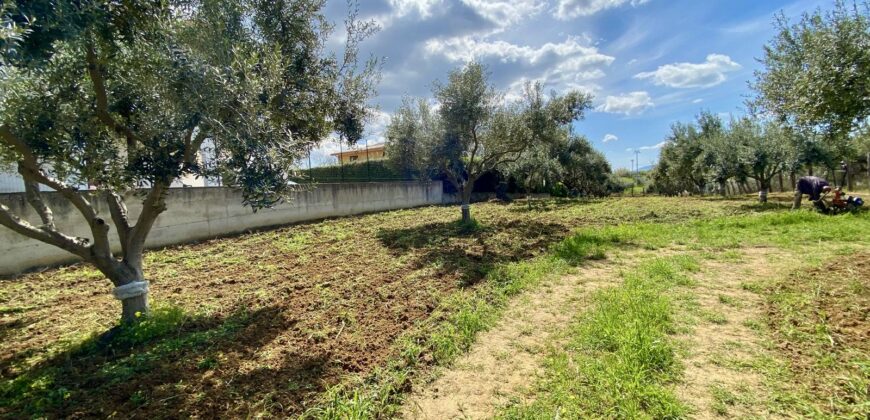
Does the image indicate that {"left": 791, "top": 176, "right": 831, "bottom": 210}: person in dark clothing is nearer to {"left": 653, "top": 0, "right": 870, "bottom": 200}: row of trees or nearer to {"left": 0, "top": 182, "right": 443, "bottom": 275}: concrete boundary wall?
{"left": 653, "top": 0, "right": 870, "bottom": 200}: row of trees

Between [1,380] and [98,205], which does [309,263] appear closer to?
[1,380]

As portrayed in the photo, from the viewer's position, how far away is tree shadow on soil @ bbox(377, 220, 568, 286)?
6343 mm

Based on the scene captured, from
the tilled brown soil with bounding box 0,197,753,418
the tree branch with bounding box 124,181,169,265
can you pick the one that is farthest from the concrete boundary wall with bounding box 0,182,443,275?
the tree branch with bounding box 124,181,169,265

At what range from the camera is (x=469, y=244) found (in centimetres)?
819

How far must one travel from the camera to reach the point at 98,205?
23.9 ft

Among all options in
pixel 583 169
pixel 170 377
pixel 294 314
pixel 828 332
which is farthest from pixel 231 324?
pixel 583 169

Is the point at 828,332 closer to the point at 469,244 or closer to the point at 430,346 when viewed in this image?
the point at 430,346

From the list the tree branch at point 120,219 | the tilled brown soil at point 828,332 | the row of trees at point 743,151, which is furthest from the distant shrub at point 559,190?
the tree branch at point 120,219

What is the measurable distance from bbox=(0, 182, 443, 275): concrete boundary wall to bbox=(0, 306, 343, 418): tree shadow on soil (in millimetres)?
1619

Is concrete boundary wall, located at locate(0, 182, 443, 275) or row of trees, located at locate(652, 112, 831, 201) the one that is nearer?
concrete boundary wall, located at locate(0, 182, 443, 275)

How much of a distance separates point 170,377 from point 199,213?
729 centimetres

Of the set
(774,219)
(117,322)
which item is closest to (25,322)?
(117,322)

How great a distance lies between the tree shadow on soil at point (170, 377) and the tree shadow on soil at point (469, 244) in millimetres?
2939

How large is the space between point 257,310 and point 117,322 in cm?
152
